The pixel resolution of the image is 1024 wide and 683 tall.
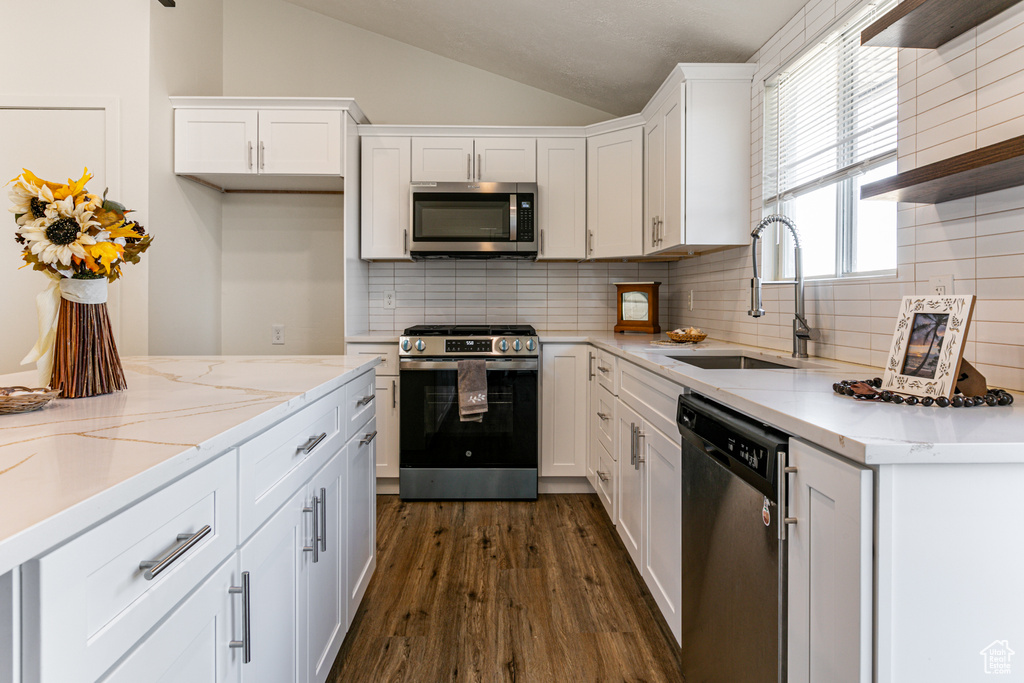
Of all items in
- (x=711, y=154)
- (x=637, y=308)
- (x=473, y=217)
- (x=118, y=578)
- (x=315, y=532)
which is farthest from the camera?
(x=637, y=308)

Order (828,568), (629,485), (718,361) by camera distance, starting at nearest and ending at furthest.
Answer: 1. (828,568)
2. (629,485)
3. (718,361)

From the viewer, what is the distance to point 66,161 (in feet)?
9.29

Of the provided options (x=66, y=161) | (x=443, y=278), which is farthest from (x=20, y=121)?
(x=443, y=278)

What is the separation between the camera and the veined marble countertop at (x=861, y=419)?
2.65ft

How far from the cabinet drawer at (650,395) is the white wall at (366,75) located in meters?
2.11

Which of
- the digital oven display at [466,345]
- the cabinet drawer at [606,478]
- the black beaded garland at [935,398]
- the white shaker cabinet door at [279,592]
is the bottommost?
the cabinet drawer at [606,478]

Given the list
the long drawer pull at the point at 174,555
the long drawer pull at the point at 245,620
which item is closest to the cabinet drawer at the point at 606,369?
the long drawer pull at the point at 245,620

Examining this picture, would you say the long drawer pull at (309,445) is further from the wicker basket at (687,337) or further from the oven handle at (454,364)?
the wicker basket at (687,337)

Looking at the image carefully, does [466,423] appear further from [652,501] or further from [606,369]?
[652,501]

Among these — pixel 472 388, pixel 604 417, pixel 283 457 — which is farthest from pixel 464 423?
pixel 283 457

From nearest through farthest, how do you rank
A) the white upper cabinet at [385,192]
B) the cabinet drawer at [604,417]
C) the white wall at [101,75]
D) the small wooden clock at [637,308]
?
the cabinet drawer at [604,417]
the white wall at [101,75]
the white upper cabinet at [385,192]
the small wooden clock at [637,308]

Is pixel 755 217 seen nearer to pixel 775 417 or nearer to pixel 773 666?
pixel 775 417

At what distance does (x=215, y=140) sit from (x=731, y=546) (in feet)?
10.6

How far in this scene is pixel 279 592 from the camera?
1176 mm
